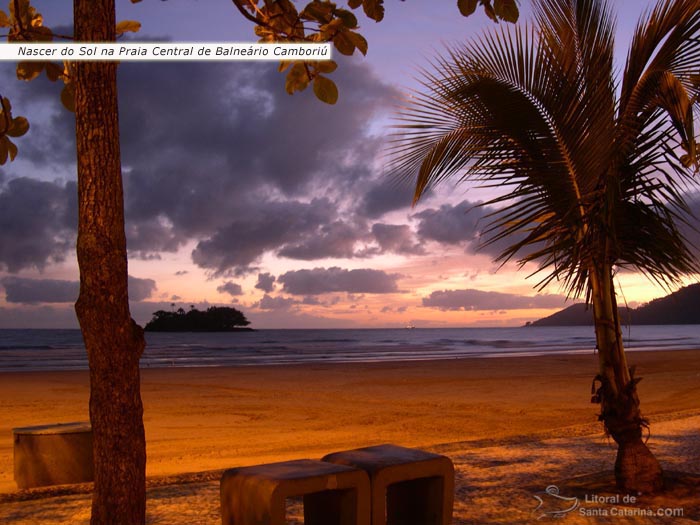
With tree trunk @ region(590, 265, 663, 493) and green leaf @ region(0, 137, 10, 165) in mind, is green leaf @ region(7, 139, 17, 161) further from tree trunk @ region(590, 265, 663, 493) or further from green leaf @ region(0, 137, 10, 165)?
tree trunk @ region(590, 265, 663, 493)

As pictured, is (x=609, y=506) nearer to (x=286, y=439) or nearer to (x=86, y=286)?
(x=86, y=286)

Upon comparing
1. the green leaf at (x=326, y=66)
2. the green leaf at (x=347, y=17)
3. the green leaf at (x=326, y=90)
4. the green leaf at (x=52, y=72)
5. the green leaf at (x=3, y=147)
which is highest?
the green leaf at (x=52, y=72)

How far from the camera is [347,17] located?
2822 millimetres

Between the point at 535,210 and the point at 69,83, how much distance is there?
11.5 feet

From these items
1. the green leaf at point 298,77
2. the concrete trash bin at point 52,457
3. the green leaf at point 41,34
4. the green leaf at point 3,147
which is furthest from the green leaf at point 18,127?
the concrete trash bin at point 52,457

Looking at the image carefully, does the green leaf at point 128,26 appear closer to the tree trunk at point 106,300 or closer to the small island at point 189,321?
the tree trunk at point 106,300

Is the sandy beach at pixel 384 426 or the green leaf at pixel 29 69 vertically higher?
the green leaf at pixel 29 69

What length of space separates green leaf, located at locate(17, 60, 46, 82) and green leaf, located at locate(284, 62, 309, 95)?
1.33 meters

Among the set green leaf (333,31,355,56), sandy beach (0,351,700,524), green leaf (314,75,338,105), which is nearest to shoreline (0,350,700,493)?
sandy beach (0,351,700,524)

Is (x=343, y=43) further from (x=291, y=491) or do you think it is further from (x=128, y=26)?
(x=291, y=491)

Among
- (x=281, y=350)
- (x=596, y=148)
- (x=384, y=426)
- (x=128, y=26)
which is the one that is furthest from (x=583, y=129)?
(x=281, y=350)

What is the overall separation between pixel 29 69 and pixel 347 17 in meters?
1.83

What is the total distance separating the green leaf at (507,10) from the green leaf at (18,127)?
2.35 m

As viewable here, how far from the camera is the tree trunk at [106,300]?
2.82 m
